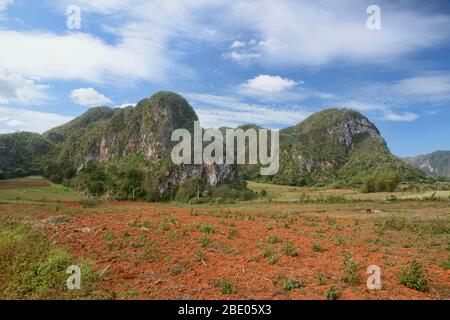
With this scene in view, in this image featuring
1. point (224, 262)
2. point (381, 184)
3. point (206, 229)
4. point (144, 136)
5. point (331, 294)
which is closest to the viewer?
point (331, 294)

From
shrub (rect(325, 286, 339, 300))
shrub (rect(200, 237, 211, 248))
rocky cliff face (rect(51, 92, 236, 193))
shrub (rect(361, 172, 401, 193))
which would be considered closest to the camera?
shrub (rect(325, 286, 339, 300))

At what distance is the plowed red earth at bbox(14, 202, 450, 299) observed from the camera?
816cm

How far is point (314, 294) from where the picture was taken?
7.89m

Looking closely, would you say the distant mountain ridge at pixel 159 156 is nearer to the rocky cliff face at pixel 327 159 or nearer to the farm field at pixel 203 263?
the rocky cliff face at pixel 327 159

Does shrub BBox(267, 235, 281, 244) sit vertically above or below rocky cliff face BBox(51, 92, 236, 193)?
below

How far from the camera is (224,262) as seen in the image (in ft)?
33.4

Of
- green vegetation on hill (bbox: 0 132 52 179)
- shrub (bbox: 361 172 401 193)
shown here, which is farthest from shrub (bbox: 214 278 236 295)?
green vegetation on hill (bbox: 0 132 52 179)

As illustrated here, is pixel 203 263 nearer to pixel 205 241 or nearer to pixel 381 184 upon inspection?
pixel 205 241

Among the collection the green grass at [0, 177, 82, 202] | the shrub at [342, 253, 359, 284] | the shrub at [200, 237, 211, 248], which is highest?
the shrub at [200, 237, 211, 248]

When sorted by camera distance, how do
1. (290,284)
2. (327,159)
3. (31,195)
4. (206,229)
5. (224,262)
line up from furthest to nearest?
(327,159)
(31,195)
(206,229)
(224,262)
(290,284)

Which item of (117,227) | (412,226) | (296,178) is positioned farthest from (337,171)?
(117,227)

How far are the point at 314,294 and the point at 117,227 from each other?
29.9ft

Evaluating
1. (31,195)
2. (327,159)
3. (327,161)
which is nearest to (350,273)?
(31,195)

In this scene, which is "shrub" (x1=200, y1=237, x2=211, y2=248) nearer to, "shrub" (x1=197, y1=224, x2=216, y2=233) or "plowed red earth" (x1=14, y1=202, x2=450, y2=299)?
"plowed red earth" (x1=14, y1=202, x2=450, y2=299)
